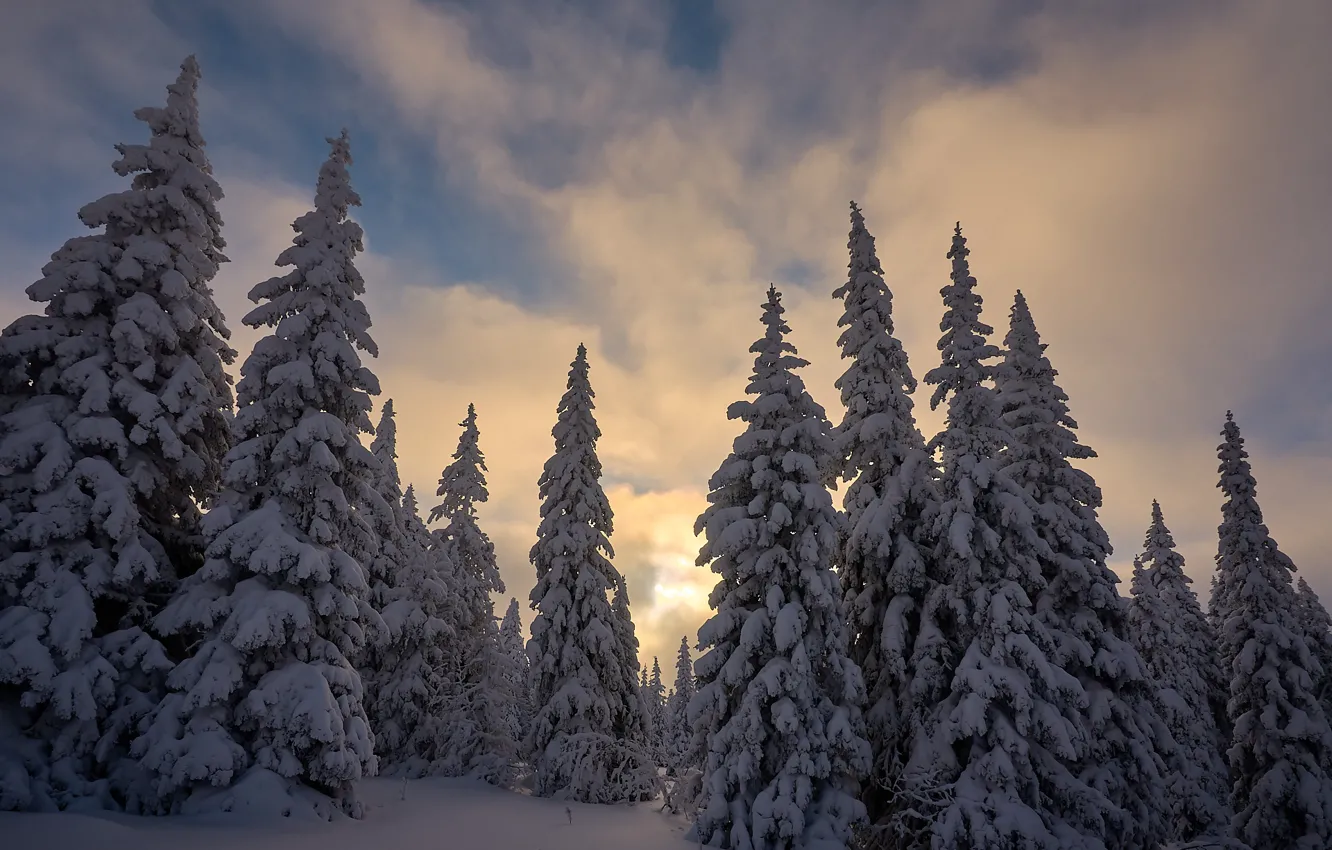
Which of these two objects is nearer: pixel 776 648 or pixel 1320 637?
pixel 776 648

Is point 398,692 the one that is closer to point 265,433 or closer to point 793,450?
point 265,433

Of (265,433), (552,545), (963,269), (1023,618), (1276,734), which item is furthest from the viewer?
(552,545)

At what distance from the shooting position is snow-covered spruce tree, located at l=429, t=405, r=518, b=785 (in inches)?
1101

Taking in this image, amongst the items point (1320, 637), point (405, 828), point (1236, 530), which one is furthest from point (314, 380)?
point (1320, 637)

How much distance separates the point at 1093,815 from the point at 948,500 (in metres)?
8.02

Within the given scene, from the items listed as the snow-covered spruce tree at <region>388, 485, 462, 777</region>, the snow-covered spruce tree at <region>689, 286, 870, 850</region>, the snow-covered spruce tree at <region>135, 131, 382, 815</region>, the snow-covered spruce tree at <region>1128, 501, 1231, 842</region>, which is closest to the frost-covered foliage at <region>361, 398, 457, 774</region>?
the snow-covered spruce tree at <region>388, 485, 462, 777</region>

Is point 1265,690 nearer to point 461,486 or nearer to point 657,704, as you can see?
point 461,486

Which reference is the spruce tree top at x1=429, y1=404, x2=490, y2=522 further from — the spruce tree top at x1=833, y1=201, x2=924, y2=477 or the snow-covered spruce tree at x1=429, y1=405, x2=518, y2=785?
the spruce tree top at x1=833, y1=201, x2=924, y2=477

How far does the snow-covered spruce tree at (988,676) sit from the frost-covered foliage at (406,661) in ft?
66.1

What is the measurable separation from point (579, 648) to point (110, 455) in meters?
16.4

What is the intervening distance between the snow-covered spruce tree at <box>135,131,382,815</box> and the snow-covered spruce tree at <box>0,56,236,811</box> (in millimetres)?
1198

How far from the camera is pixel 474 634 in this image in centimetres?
3288

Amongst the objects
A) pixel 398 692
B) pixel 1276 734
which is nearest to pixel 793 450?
pixel 398 692

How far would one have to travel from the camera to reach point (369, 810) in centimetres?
1731
